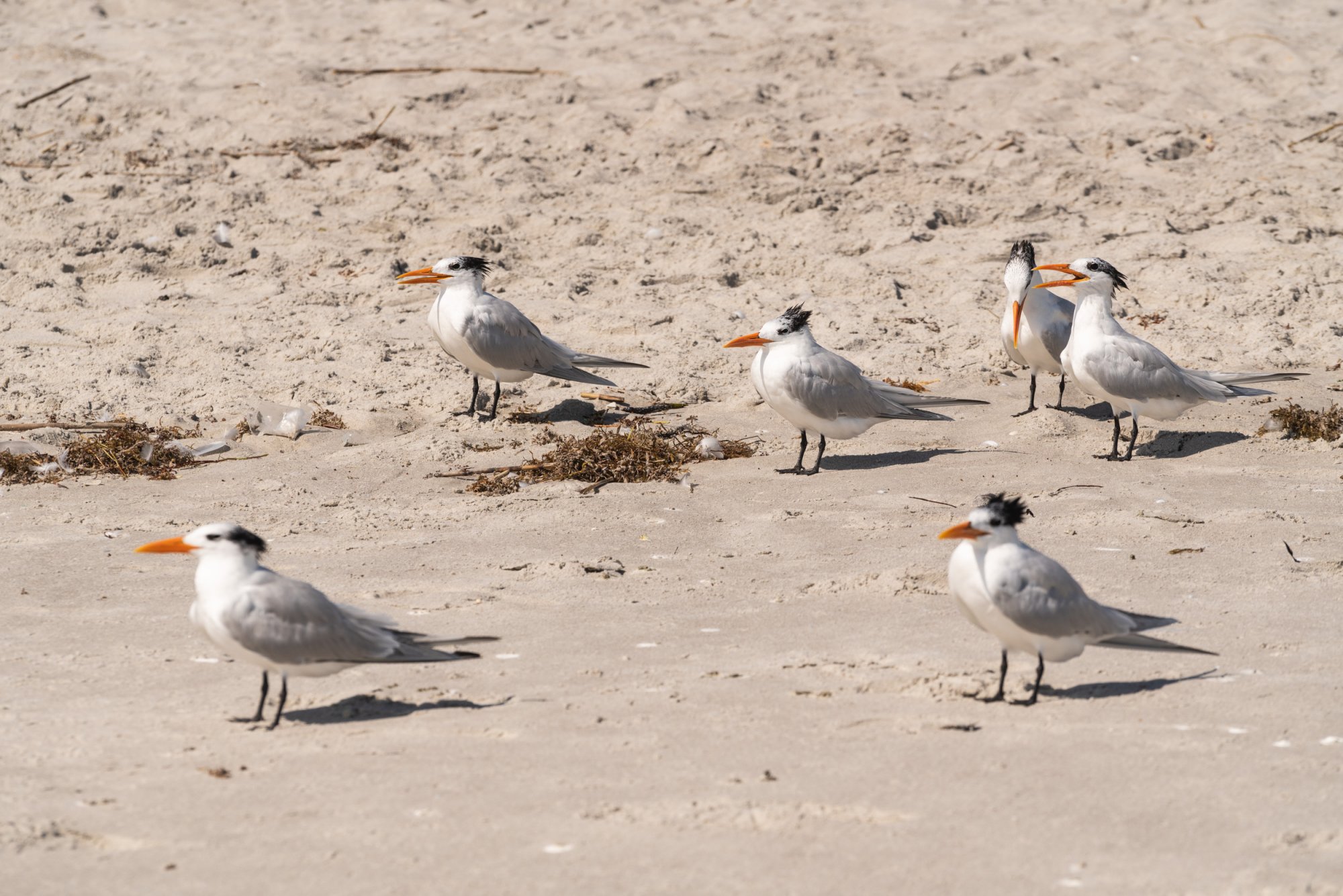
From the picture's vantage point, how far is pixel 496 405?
9.23 m

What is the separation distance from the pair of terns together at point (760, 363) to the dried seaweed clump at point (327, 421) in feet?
2.67

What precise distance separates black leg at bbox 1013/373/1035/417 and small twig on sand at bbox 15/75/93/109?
28.6ft

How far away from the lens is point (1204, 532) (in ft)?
22.2

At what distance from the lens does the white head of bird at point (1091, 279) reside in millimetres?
8570

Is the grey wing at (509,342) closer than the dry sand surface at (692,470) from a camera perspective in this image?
No

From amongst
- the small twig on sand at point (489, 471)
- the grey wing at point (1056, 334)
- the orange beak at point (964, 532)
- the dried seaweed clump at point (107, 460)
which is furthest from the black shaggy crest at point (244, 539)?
the grey wing at point (1056, 334)

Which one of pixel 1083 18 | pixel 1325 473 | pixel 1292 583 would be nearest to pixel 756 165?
pixel 1083 18

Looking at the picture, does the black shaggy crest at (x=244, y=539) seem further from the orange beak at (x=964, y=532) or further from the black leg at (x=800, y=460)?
the black leg at (x=800, y=460)

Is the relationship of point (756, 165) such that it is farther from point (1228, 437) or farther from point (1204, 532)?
point (1204, 532)

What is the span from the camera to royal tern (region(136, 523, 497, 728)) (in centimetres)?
465

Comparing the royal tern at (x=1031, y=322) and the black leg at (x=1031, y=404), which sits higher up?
the royal tern at (x=1031, y=322)

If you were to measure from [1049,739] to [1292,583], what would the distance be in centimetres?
213

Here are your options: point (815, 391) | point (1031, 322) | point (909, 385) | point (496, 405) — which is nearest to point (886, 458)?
point (815, 391)

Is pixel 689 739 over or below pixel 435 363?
below
